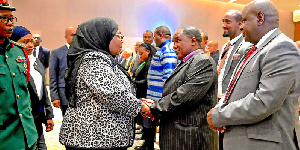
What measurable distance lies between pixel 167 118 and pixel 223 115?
0.74 m

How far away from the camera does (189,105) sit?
202cm

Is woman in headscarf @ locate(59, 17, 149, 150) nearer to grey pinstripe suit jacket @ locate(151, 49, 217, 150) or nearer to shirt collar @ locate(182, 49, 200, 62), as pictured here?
grey pinstripe suit jacket @ locate(151, 49, 217, 150)

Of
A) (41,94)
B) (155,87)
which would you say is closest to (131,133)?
(41,94)

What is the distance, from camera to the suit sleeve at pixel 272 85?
1.29 m

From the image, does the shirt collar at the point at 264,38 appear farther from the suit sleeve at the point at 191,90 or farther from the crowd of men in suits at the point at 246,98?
the suit sleeve at the point at 191,90

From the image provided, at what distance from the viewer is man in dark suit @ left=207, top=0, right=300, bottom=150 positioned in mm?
1296

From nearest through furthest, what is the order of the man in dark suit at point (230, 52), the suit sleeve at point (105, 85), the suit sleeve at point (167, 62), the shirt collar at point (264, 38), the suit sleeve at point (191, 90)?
1. the shirt collar at point (264, 38)
2. the suit sleeve at point (105, 85)
3. the suit sleeve at point (191, 90)
4. the man in dark suit at point (230, 52)
5. the suit sleeve at point (167, 62)

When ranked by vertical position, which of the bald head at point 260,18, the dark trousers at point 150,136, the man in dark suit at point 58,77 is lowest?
the dark trousers at point 150,136

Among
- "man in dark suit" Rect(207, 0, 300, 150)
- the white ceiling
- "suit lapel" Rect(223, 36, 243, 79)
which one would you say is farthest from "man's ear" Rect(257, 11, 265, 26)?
the white ceiling

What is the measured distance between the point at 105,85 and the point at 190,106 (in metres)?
0.70

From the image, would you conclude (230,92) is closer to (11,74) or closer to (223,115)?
(223,115)

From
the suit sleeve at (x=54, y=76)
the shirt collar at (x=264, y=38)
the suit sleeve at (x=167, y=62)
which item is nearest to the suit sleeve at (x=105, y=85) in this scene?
the shirt collar at (x=264, y=38)

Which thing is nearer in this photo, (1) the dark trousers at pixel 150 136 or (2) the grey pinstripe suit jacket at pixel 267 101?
(2) the grey pinstripe suit jacket at pixel 267 101

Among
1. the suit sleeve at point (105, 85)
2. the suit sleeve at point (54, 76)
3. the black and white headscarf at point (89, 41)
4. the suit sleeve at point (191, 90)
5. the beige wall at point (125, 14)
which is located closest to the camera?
the suit sleeve at point (105, 85)
